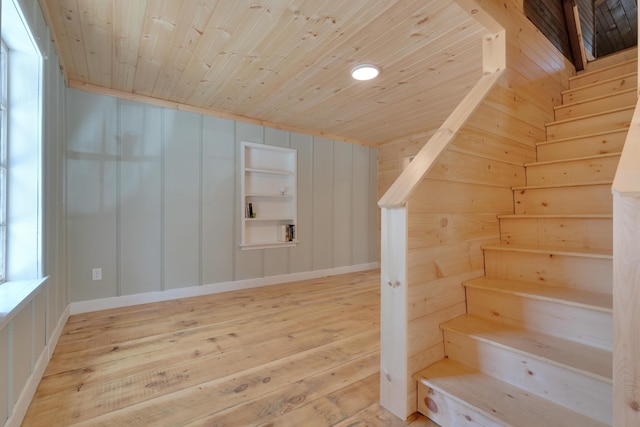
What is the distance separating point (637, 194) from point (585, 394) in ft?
2.53

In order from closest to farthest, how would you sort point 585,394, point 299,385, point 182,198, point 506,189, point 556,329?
1. point 585,394
2. point 556,329
3. point 299,385
4. point 506,189
5. point 182,198

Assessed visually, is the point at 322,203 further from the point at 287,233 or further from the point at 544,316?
the point at 544,316

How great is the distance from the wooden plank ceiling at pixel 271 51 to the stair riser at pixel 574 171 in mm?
1024

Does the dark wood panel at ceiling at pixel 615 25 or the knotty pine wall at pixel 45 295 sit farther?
the dark wood panel at ceiling at pixel 615 25

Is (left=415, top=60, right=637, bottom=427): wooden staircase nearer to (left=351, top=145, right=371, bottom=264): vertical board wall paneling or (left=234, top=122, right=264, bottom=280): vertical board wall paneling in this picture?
(left=234, top=122, right=264, bottom=280): vertical board wall paneling

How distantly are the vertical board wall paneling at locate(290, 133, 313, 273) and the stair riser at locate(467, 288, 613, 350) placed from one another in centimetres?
277

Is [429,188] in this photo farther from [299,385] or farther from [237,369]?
[237,369]

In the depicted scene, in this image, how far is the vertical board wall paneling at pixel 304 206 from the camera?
4090mm

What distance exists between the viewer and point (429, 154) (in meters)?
1.41

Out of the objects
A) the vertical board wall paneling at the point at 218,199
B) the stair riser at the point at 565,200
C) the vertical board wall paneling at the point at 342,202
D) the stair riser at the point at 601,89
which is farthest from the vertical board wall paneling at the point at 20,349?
Result: the stair riser at the point at 601,89

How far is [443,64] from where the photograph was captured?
7.74ft

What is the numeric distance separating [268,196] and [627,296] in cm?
346

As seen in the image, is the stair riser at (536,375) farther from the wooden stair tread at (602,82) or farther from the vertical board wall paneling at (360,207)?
the vertical board wall paneling at (360,207)

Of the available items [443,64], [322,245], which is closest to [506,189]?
[443,64]
